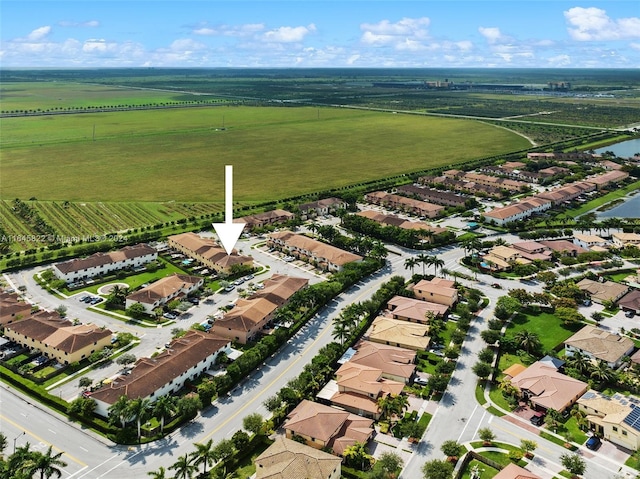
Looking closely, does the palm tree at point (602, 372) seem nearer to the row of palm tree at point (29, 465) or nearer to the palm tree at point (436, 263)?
the palm tree at point (436, 263)

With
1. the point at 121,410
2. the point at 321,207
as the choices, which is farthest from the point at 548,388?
the point at 321,207

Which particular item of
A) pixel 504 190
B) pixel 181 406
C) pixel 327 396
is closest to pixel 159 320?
pixel 181 406

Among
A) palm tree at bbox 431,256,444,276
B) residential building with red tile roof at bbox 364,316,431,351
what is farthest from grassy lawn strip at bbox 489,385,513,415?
palm tree at bbox 431,256,444,276

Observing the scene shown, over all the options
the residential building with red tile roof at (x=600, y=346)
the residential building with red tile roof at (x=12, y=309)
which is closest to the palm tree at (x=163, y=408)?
the residential building with red tile roof at (x=12, y=309)

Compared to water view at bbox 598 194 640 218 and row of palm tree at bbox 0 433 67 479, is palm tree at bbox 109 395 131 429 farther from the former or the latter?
water view at bbox 598 194 640 218

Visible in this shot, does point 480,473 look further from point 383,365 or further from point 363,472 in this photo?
point 383,365

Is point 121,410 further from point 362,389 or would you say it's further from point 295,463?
point 362,389
